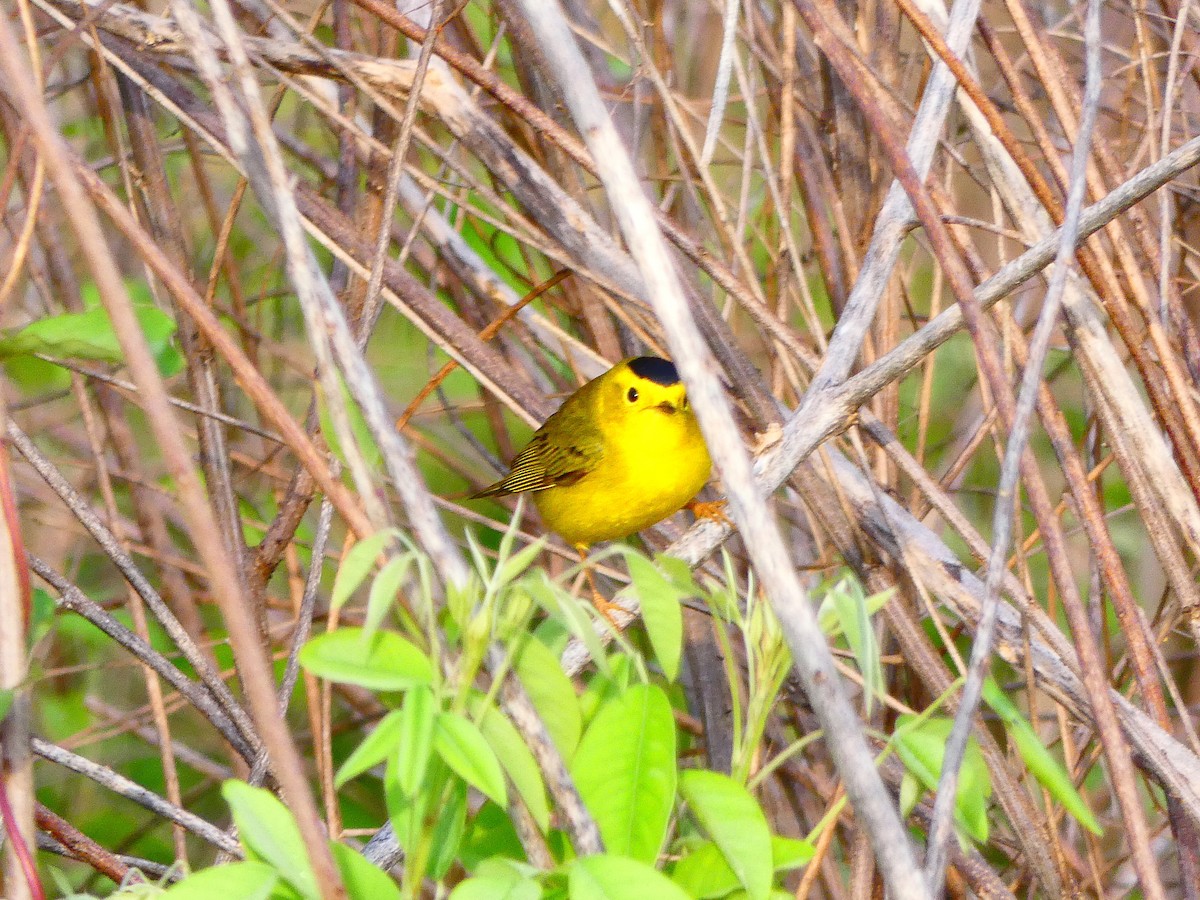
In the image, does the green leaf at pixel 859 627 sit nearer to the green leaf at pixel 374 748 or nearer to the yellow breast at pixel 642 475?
the green leaf at pixel 374 748

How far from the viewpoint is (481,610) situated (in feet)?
3.48

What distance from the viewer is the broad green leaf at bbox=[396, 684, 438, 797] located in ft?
3.09

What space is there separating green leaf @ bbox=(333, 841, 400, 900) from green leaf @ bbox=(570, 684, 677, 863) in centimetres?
20

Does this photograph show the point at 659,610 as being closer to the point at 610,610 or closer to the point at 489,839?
the point at 489,839

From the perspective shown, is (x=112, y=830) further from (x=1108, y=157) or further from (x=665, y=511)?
(x=1108, y=157)

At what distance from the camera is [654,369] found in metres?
3.57

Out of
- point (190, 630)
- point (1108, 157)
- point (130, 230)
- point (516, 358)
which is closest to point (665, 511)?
point (516, 358)

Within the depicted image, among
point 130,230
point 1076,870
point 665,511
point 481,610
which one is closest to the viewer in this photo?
point 481,610

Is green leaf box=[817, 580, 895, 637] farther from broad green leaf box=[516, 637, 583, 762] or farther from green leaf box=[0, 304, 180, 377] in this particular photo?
green leaf box=[0, 304, 180, 377]

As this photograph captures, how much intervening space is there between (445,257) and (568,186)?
54cm

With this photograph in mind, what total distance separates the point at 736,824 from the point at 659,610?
0.67ft

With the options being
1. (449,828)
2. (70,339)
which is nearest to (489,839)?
(449,828)

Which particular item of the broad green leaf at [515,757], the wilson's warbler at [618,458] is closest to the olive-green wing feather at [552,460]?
the wilson's warbler at [618,458]

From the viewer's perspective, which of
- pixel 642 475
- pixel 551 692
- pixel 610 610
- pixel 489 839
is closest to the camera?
pixel 551 692
